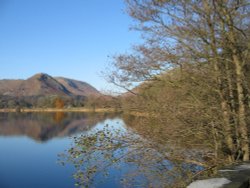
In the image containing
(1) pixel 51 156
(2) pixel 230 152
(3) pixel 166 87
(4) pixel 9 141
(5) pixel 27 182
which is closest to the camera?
(2) pixel 230 152

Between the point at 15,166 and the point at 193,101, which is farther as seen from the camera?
the point at 15,166

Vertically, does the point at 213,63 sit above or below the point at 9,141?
above

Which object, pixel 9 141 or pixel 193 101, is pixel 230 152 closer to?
pixel 193 101

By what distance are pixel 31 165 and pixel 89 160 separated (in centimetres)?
1457

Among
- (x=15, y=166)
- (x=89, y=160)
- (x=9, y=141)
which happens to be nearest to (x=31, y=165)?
(x=15, y=166)

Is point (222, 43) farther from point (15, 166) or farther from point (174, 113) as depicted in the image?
point (15, 166)

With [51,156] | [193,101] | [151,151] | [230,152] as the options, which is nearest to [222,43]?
[193,101]

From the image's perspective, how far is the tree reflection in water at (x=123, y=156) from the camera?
8.62 m

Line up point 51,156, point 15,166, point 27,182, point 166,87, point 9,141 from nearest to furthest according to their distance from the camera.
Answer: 1. point 166,87
2. point 27,182
3. point 15,166
4. point 51,156
5. point 9,141

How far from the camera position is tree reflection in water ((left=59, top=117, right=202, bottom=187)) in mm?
8617

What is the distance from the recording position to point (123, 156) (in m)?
8.81

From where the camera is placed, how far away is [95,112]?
958 centimetres

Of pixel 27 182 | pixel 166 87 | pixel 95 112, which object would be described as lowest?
pixel 27 182

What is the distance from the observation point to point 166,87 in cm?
942
